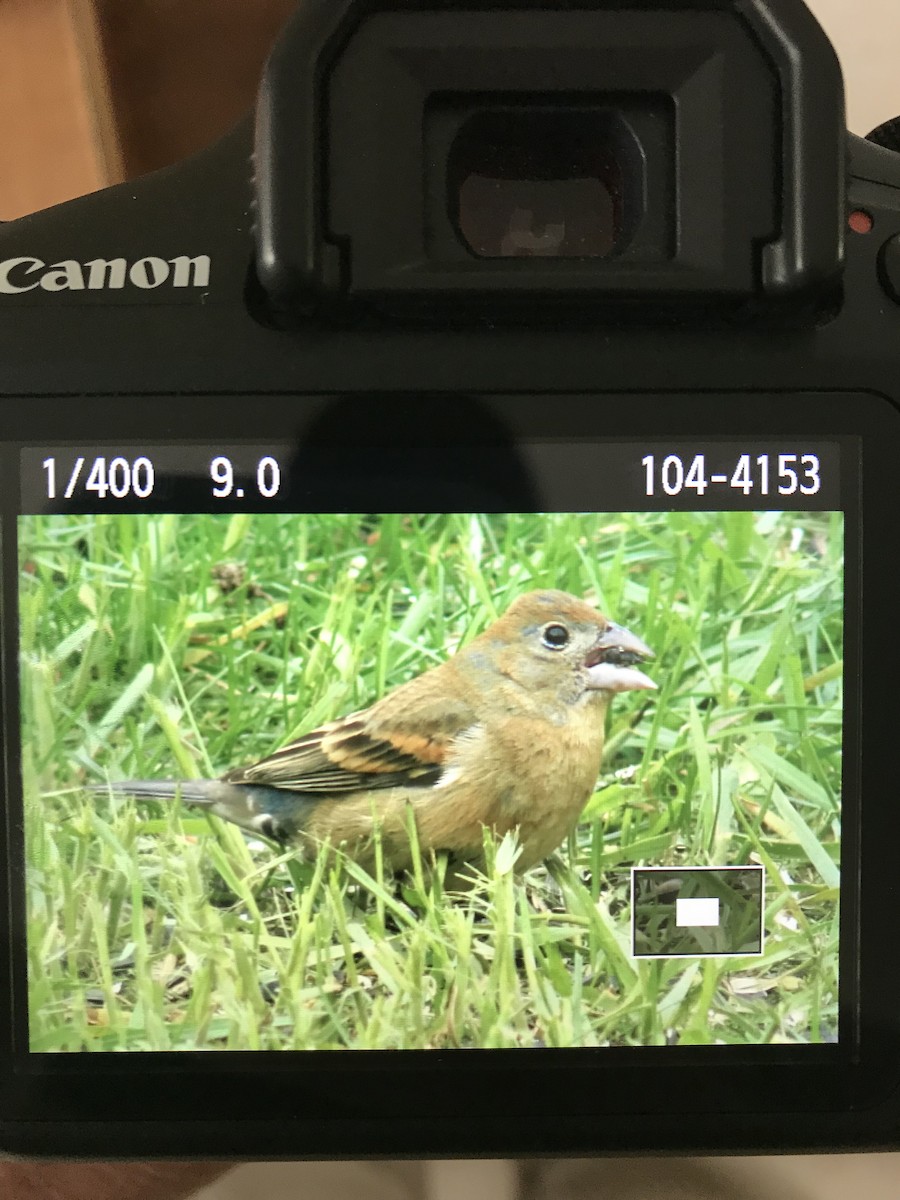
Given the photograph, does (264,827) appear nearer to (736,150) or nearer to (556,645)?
(556,645)

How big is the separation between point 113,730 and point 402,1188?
23cm

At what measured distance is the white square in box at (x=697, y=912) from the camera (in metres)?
0.41

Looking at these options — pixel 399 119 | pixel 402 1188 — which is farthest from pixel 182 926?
pixel 399 119

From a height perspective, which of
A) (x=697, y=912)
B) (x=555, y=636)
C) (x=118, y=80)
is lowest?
(x=697, y=912)

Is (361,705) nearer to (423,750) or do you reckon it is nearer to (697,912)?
(423,750)

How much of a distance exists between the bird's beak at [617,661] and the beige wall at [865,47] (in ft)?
0.89

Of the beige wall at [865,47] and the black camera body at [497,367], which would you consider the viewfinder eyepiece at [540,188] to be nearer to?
the black camera body at [497,367]

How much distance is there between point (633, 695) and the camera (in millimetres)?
418

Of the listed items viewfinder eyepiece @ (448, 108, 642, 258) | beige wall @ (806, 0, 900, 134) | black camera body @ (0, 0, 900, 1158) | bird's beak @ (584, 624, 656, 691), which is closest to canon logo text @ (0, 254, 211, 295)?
black camera body @ (0, 0, 900, 1158)

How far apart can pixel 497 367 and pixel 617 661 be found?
121mm

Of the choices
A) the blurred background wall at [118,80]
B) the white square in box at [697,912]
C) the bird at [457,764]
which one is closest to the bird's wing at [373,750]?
the bird at [457,764]

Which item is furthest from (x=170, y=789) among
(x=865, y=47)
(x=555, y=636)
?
(x=865, y=47)

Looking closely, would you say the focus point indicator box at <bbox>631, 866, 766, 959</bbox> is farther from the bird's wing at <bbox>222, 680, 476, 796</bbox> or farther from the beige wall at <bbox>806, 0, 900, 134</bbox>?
the beige wall at <bbox>806, 0, 900, 134</bbox>

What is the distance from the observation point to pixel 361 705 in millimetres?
415
